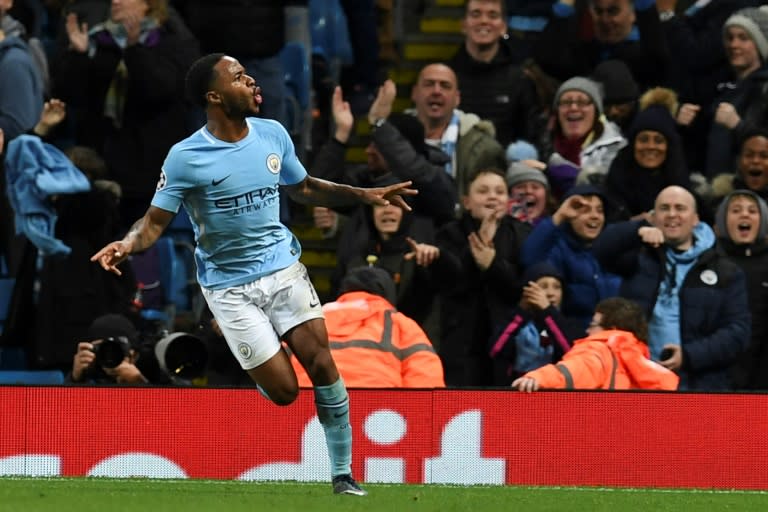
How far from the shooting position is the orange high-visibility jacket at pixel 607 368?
1120 centimetres

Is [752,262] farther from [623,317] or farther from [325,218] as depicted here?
[325,218]

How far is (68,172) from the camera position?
1327 centimetres

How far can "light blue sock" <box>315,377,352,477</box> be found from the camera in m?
9.19

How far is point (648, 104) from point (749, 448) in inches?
153

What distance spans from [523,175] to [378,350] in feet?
9.59

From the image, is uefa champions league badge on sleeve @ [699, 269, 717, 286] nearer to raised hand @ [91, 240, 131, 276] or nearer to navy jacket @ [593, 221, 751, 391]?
navy jacket @ [593, 221, 751, 391]

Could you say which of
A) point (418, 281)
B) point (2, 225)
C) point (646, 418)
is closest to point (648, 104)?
point (418, 281)

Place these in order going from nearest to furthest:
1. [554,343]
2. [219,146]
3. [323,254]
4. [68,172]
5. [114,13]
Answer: [219,146]
[554,343]
[68,172]
[114,13]
[323,254]

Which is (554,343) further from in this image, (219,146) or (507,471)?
(219,146)

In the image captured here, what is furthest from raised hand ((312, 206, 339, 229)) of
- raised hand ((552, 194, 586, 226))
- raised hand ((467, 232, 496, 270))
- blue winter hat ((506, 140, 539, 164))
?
raised hand ((552, 194, 586, 226))

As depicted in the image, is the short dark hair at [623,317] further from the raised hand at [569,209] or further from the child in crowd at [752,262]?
the child in crowd at [752,262]

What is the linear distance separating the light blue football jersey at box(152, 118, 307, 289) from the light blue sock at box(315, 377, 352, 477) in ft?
2.09

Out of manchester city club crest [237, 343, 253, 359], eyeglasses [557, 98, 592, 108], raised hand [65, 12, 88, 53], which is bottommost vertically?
manchester city club crest [237, 343, 253, 359]

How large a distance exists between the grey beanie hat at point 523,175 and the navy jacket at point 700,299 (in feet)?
4.11
